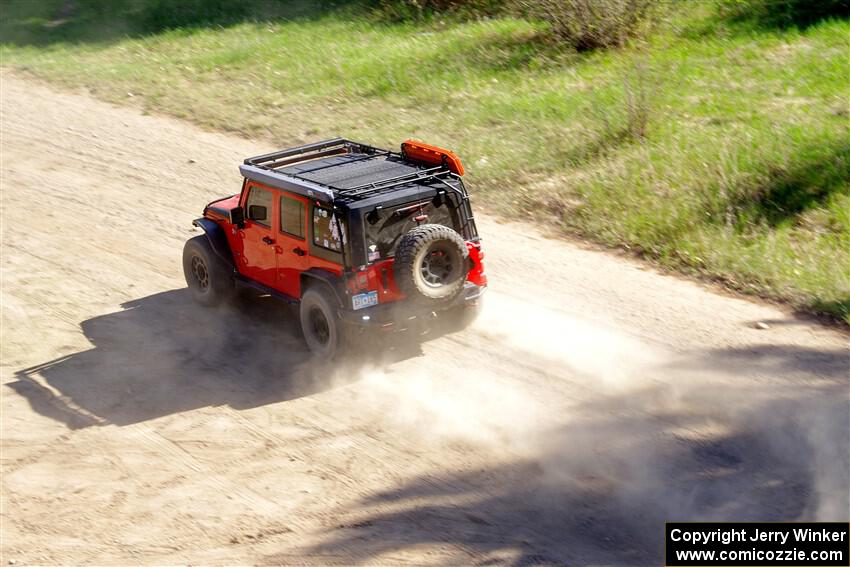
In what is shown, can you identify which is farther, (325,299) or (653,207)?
(653,207)

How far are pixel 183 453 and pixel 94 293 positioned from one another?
159 inches

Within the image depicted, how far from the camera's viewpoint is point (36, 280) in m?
12.4

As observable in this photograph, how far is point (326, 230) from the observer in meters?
9.48

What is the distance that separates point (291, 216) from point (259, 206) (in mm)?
634

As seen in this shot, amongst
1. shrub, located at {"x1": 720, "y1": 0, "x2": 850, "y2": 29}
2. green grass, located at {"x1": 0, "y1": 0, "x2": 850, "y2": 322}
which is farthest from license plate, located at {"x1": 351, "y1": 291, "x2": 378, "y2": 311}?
shrub, located at {"x1": 720, "y1": 0, "x2": 850, "y2": 29}

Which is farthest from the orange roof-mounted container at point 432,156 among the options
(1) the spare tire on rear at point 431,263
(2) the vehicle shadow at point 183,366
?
(2) the vehicle shadow at point 183,366

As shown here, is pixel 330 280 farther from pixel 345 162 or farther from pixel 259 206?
pixel 345 162

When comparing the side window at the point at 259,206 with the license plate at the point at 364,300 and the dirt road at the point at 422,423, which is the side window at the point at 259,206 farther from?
the license plate at the point at 364,300

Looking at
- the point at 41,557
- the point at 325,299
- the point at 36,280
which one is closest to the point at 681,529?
the point at 325,299

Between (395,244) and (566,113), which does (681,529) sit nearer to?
(395,244)

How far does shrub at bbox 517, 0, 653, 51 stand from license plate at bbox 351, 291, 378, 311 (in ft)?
35.9

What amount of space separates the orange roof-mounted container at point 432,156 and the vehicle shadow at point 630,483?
284 cm

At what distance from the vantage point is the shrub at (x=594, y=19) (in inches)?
719

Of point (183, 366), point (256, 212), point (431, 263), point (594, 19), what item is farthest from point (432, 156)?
point (594, 19)
